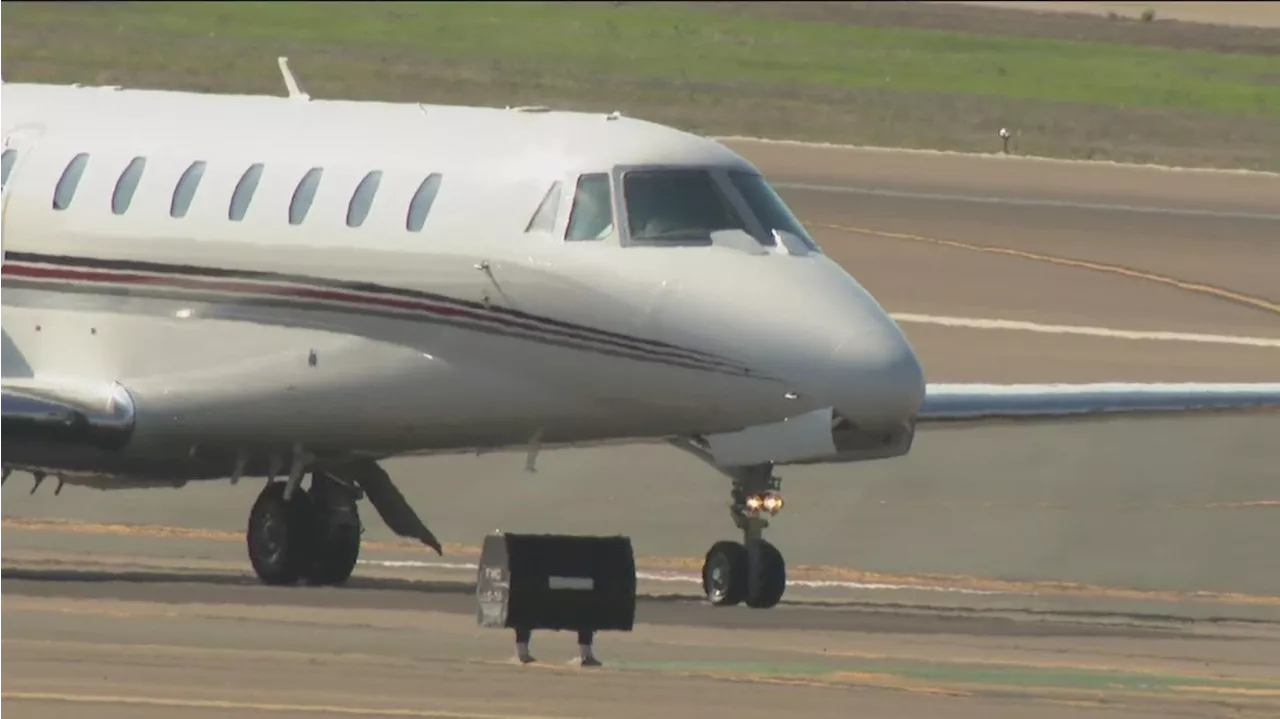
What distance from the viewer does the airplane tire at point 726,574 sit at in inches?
1103

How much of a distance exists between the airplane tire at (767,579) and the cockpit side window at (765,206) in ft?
7.32

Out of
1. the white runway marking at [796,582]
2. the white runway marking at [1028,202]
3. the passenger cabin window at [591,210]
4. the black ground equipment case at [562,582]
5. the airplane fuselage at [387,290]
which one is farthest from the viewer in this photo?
the white runway marking at [1028,202]

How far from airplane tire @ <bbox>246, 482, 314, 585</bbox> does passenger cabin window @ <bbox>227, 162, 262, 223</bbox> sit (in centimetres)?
323

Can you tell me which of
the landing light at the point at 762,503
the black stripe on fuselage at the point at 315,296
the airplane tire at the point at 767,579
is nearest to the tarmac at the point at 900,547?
the airplane tire at the point at 767,579

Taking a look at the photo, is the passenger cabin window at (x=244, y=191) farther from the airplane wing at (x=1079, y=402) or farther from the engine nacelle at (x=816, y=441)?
the airplane wing at (x=1079, y=402)

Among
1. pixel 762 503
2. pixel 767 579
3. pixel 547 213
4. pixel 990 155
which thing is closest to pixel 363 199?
pixel 547 213

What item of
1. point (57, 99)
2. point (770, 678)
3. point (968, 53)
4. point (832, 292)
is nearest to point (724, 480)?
point (57, 99)

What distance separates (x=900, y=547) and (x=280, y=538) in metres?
5.79

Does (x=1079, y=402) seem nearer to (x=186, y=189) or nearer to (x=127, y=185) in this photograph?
(x=186, y=189)

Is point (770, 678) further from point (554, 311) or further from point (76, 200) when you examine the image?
point (76, 200)

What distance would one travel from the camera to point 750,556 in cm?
2803

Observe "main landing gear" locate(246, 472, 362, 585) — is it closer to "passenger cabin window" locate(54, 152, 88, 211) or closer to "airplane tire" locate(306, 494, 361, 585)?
"airplane tire" locate(306, 494, 361, 585)

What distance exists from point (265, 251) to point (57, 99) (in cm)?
374

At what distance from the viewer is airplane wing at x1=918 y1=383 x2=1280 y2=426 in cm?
3066
